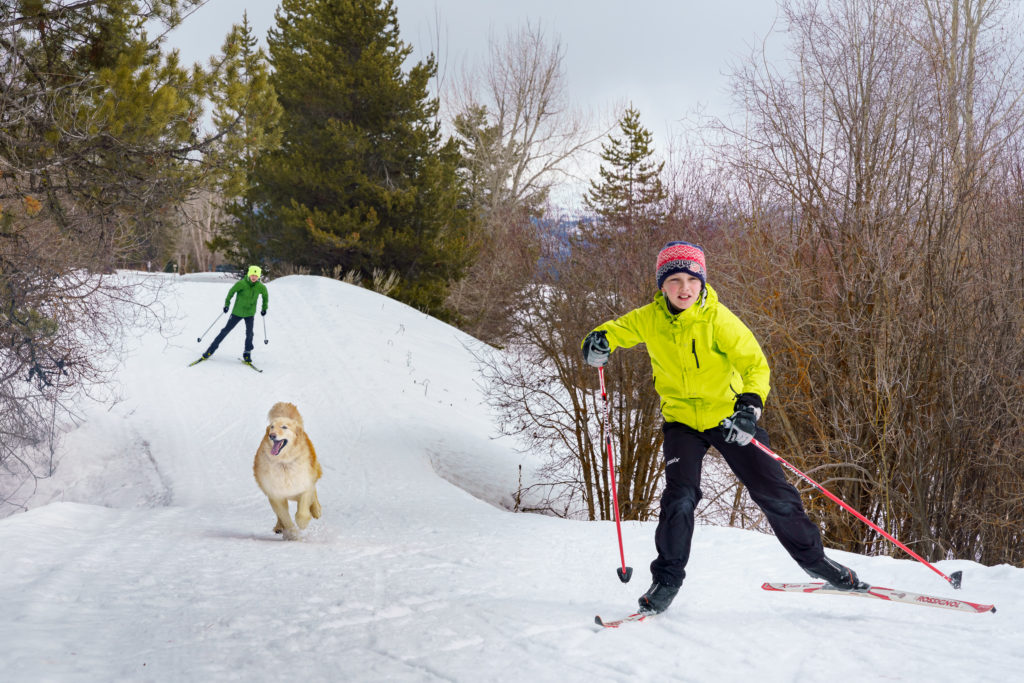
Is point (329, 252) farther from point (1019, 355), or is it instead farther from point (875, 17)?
point (1019, 355)

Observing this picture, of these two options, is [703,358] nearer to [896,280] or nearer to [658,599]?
[658,599]

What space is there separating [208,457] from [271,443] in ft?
18.5

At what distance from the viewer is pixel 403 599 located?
475 centimetres

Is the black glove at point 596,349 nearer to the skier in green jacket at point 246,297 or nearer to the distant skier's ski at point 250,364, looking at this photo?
the skier in green jacket at point 246,297

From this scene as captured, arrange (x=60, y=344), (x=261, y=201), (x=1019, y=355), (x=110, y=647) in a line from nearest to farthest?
1. (x=110, y=647)
2. (x=1019, y=355)
3. (x=60, y=344)
4. (x=261, y=201)

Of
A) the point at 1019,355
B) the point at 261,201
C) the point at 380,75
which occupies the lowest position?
the point at 1019,355

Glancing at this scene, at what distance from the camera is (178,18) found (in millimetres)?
9148

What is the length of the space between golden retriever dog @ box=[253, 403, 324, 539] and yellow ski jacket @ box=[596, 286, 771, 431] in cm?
344

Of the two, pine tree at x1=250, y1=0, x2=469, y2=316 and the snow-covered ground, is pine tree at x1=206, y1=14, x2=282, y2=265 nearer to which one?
the snow-covered ground

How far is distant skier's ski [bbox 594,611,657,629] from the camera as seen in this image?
3920mm

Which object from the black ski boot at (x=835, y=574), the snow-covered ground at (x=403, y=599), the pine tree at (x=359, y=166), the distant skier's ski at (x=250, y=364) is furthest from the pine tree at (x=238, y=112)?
the pine tree at (x=359, y=166)

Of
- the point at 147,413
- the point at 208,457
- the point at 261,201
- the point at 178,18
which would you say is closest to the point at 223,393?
the point at 147,413

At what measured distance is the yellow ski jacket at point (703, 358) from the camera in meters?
3.97

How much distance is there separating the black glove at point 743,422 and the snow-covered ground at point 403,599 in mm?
1023
